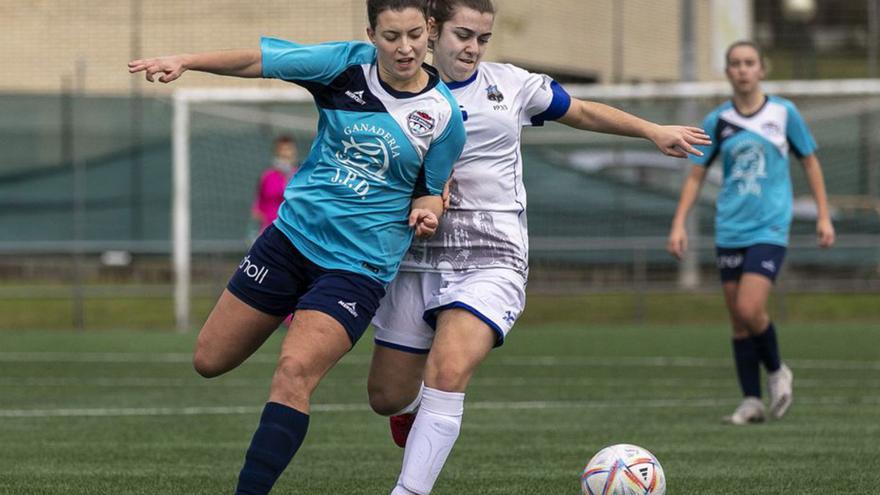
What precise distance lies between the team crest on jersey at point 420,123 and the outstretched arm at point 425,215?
0.24m

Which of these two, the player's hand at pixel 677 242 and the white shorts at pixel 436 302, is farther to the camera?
→ the player's hand at pixel 677 242

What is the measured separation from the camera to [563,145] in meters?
19.3

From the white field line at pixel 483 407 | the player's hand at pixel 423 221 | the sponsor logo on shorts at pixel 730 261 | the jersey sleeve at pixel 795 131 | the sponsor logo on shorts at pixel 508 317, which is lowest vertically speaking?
the white field line at pixel 483 407

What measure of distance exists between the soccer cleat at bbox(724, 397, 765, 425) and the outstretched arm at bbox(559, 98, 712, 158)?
343cm

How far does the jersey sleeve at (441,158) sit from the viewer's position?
5.57 metres

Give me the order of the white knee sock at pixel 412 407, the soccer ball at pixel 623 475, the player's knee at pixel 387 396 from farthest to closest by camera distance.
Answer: the white knee sock at pixel 412 407, the player's knee at pixel 387 396, the soccer ball at pixel 623 475

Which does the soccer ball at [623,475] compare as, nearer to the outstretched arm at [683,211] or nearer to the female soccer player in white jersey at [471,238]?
the female soccer player in white jersey at [471,238]

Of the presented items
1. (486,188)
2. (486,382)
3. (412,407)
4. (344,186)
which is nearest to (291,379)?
(344,186)

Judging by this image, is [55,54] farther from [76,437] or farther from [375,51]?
[375,51]

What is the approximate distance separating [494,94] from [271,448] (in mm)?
1639

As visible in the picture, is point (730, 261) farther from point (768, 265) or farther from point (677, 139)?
point (677, 139)

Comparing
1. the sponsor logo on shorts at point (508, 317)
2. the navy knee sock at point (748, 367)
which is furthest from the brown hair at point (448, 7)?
the navy knee sock at point (748, 367)

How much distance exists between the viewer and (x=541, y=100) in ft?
19.5

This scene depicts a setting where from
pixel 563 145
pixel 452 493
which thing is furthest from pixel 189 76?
pixel 452 493
